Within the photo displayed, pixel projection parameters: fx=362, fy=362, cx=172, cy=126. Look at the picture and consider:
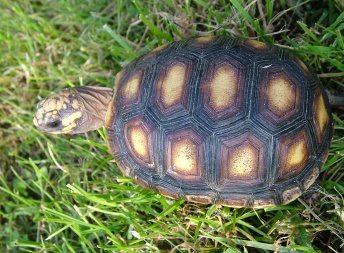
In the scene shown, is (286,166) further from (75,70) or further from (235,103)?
(75,70)

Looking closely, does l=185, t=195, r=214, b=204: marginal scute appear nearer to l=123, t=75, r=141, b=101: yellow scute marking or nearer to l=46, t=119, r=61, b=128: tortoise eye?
l=123, t=75, r=141, b=101: yellow scute marking

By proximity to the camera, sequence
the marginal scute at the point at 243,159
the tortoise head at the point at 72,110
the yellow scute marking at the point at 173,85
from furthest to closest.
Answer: the tortoise head at the point at 72,110, the yellow scute marking at the point at 173,85, the marginal scute at the point at 243,159

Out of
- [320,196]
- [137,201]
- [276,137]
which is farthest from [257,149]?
[137,201]

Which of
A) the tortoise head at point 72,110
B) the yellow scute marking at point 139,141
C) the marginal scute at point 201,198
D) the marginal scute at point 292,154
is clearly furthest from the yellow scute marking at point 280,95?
the tortoise head at point 72,110

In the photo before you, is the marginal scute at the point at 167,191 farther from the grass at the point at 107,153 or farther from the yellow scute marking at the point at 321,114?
the yellow scute marking at the point at 321,114

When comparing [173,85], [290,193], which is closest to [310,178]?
[290,193]

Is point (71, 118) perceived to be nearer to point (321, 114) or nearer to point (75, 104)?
point (75, 104)

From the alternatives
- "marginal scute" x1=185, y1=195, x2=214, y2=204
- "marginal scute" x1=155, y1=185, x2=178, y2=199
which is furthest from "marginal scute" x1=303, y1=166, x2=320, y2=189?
"marginal scute" x1=155, y1=185, x2=178, y2=199
